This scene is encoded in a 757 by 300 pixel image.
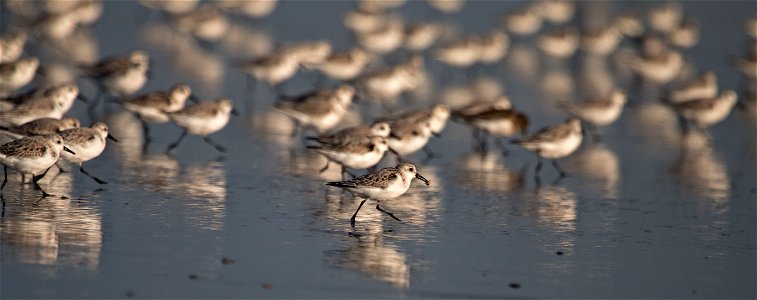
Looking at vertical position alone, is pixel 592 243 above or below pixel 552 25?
below

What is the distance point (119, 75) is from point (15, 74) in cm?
165

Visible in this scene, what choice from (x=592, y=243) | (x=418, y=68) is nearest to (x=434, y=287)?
(x=592, y=243)

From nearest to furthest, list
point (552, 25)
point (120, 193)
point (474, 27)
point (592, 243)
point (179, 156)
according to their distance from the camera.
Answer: point (592, 243), point (120, 193), point (179, 156), point (474, 27), point (552, 25)

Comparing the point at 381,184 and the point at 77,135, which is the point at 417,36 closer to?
the point at 77,135

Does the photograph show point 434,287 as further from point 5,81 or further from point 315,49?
point 315,49

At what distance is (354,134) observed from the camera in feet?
48.8

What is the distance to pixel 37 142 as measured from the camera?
12.0 m

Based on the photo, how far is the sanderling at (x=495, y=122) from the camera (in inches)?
698

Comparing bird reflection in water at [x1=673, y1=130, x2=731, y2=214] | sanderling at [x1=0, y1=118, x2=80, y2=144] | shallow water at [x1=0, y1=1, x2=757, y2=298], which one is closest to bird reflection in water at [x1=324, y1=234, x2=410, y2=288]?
shallow water at [x1=0, y1=1, x2=757, y2=298]

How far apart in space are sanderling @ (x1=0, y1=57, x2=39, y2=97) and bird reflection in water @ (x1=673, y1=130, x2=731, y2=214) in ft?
31.7

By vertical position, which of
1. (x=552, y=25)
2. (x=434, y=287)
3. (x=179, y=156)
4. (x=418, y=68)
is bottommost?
(x=434, y=287)

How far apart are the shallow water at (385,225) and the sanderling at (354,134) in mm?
488

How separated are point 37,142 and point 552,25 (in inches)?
1173

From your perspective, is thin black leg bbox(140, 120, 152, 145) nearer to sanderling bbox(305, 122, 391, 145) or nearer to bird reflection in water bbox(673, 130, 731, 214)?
sanderling bbox(305, 122, 391, 145)
